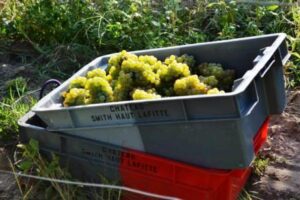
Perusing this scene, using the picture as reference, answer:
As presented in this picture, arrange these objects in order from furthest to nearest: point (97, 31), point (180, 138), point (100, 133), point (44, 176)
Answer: point (97, 31) < point (44, 176) < point (100, 133) < point (180, 138)

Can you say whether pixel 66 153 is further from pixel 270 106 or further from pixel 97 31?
pixel 97 31

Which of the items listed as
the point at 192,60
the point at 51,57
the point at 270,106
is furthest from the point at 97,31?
the point at 270,106

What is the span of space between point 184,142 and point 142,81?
47cm

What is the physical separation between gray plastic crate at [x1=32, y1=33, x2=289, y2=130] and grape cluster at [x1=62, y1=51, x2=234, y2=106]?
0.41 feet

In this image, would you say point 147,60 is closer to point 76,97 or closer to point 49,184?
point 76,97

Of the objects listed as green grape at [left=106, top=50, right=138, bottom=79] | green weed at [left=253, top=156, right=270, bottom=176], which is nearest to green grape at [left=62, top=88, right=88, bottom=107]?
green grape at [left=106, top=50, right=138, bottom=79]

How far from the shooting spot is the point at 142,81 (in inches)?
116

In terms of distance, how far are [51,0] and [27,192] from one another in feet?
7.11

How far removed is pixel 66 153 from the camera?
10.00 ft

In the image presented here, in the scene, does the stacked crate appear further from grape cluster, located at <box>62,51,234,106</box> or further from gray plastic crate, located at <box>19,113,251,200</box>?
grape cluster, located at <box>62,51,234,106</box>

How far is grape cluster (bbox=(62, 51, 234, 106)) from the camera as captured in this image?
291 cm

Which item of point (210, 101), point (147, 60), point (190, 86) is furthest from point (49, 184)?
point (210, 101)

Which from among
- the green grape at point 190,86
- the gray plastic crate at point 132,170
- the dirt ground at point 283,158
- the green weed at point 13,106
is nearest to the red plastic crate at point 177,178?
the gray plastic crate at point 132,170

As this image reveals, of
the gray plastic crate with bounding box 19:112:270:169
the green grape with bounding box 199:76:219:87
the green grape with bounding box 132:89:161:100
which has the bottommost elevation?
the gray plastic crate with bounding box 19:112:270:169
